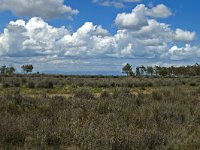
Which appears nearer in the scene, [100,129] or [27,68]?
[100,129]

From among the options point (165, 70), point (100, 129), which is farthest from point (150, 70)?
point (100, 129)

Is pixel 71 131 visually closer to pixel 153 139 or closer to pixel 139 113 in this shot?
pixel 153 139

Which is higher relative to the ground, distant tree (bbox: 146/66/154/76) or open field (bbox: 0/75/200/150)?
distant tree (bbox: 146/66/154/76)

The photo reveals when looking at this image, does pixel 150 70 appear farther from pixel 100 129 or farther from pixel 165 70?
pixel 100 129

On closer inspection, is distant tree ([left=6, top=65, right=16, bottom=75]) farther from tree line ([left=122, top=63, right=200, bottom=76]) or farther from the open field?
the open field

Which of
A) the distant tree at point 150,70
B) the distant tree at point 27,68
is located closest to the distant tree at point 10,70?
the distant tree at point 27,68

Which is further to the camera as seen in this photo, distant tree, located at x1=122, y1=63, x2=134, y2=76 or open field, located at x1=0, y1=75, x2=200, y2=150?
distant tree, located at x1=122, y1=63, x2=134, y2=76

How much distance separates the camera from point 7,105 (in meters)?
16.6

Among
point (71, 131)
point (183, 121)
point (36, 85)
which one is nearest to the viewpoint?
point (71, 131)

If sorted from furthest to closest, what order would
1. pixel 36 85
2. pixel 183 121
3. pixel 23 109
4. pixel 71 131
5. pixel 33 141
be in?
1. pixel 36 85
2. pixel 23 109
3. pixel 183 121
4. pixel 71 131
5. pixel 33 141

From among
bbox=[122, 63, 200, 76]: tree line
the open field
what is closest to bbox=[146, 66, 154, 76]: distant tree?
bbox=[122, 63, 200, 76]: tree line

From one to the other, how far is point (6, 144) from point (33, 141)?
2.23ft

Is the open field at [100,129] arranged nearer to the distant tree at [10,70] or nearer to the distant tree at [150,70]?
the distant tree at [10,70]

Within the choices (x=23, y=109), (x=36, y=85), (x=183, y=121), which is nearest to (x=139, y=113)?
(x=183, y=121)
